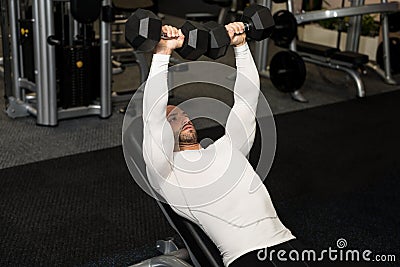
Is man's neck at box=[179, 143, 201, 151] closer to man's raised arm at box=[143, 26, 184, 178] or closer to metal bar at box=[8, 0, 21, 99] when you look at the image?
man's raised arm at box=[143, 26, 184, 178]

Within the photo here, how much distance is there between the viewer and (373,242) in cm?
208

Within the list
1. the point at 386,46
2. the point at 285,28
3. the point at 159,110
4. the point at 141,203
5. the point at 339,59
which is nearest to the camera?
the point at 159,110

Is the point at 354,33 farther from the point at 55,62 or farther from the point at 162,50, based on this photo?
the point at 162,50

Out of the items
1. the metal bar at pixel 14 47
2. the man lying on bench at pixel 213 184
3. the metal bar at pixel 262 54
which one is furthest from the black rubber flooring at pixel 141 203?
the metal bar at pixel 262 54

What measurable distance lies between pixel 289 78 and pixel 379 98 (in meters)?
0.78

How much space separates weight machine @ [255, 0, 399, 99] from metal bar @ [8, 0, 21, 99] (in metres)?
1.78

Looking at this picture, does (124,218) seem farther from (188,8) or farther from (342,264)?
(188,8)

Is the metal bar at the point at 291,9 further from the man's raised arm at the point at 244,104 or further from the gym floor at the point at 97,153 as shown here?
the man's raised arm at the point at 244,104

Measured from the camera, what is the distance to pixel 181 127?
145cm

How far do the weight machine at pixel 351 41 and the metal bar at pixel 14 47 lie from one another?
5.85 feet

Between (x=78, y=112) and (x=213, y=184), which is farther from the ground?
(x=213, y=184)

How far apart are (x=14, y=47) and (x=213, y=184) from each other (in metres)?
2.18

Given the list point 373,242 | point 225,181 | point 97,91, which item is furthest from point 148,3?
point 225,181

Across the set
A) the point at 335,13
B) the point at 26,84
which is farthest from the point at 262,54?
the point at 26,84
